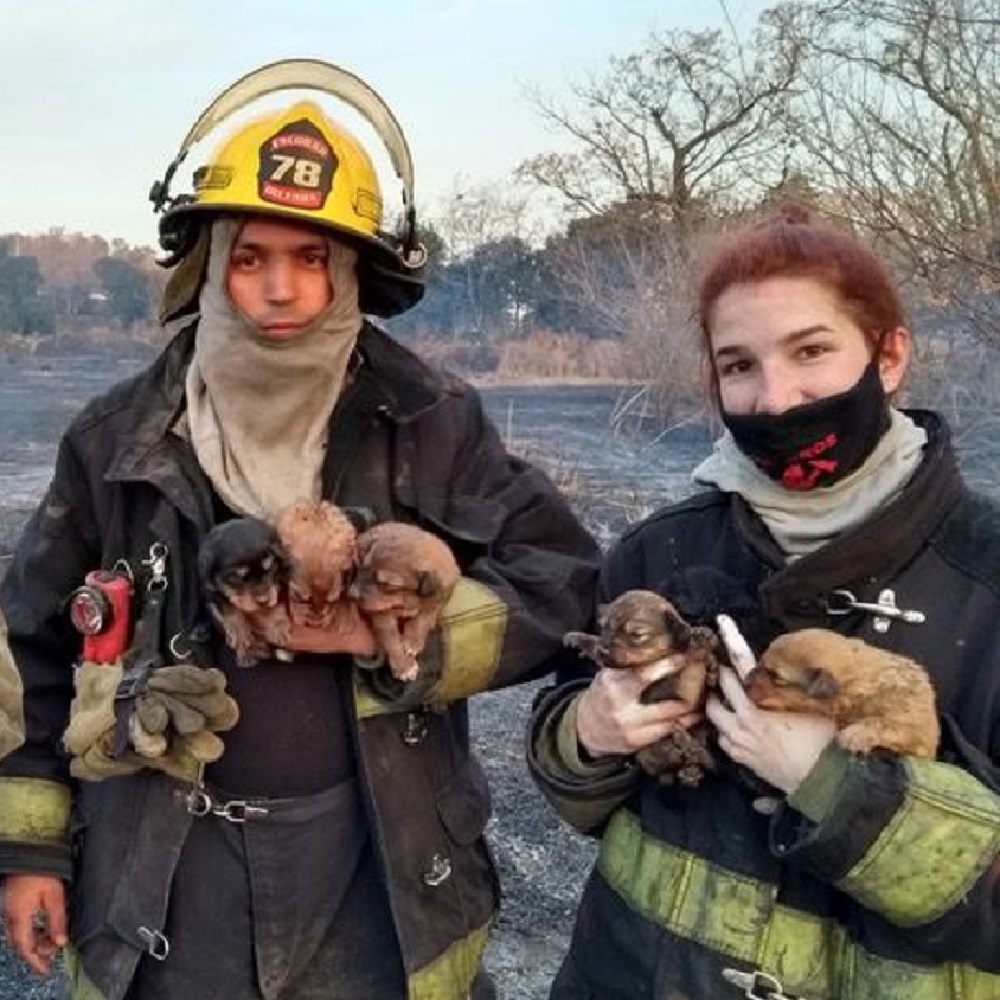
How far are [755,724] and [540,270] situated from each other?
99.3 feet

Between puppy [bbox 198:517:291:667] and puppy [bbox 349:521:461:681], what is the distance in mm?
138

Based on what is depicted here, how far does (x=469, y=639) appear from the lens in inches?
93.2

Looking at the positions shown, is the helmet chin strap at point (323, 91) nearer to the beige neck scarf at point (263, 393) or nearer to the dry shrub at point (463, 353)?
the beige neck scarf at point (263, 393)

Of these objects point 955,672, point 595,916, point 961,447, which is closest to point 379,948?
point 595,916

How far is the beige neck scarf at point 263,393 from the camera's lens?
2.44m

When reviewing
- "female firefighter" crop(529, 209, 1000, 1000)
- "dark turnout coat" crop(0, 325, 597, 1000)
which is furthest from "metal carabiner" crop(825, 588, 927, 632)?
"dark turnout coat" crop(0, 325, 597, 1000)

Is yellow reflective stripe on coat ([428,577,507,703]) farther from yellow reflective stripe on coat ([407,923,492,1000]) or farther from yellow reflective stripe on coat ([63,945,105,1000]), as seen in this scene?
yellow reflective stripe on coat ([63,945,105,1000])

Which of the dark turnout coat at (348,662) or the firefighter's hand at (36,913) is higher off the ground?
the dark turnout coat at (348,662)

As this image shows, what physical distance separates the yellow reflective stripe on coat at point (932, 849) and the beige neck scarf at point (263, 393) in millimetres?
1233

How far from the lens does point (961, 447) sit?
982 cm

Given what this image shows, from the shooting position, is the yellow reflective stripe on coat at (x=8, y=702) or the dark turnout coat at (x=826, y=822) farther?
the yellow reflective stripe on coat at (x=8, y=702)

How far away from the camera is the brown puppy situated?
184 cm

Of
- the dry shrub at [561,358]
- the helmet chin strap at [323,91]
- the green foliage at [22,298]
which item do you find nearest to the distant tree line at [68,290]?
the green foliage at [22,298]

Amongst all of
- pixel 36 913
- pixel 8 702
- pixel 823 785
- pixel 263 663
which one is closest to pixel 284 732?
pixel 263 663
